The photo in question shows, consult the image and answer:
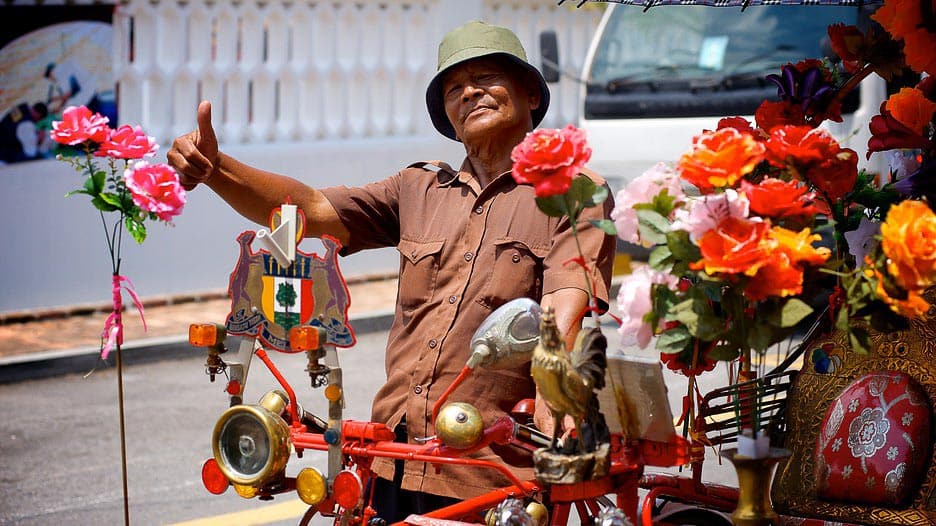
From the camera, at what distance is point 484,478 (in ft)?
9.06

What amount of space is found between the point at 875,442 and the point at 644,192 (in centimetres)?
93

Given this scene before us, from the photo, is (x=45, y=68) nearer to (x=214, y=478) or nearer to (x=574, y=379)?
(x=214, y=478)

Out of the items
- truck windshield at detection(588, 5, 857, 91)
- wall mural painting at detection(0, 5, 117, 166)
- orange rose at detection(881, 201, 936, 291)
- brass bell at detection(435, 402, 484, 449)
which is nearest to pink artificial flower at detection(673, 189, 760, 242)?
orange rose at detection(881, 201, 936, 291)

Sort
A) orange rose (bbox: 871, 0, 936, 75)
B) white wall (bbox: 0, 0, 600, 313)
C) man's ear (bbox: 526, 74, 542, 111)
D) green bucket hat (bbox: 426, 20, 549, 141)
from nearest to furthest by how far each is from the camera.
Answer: orange rose (bbox: 871, 0, 936, 75)
green bucket hat (bbox: 426, 20, 549, 141)
man's ear (bbox: 526, 74, 542, 111)
white wall (bbox: 0, 0, 600, 313)

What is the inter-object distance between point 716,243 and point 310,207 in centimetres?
124

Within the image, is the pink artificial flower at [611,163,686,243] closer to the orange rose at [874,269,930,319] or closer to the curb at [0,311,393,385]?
the orange rose at [874,269,930,319]

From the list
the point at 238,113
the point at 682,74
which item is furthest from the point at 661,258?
the point at 238,113

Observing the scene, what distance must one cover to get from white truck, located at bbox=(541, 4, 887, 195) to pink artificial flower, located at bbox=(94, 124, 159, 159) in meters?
5.46

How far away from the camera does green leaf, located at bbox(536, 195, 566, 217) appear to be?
7.27ft

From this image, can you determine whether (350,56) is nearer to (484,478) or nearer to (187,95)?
(187,95)

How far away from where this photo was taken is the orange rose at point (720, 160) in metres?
2.13

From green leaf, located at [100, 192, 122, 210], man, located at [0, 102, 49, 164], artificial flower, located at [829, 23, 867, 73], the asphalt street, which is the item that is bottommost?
the asphalt street

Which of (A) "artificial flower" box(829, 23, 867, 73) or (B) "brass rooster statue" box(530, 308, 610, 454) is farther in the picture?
(A) "artificial flower" box(829, 23, 867, 73)

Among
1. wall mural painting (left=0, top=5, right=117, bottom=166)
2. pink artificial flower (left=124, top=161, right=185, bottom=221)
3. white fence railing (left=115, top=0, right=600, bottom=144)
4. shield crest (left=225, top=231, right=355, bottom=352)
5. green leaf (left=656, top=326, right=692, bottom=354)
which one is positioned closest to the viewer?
green leaf (left=656, top=326, right=692, bottom=354)
